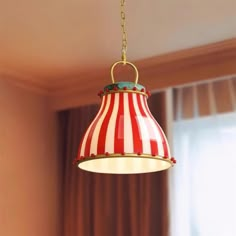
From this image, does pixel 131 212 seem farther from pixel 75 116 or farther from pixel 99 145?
pixel 99 145

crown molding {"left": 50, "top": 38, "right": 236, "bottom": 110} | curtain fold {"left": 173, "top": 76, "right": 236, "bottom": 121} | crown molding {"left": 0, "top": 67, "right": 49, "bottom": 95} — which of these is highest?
crown molding {"left": 0, "top": 67, "right": 49, "bottom": 95}

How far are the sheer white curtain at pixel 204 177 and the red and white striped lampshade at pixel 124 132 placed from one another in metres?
1.28

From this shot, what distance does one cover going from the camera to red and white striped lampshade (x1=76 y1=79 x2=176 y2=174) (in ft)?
5.17

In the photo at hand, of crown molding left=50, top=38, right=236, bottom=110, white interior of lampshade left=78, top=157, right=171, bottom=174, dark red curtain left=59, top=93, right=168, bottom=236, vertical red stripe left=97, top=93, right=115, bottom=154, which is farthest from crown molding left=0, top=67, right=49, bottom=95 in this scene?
vertical red stripe left=97, top=93, right=115, bottom=154

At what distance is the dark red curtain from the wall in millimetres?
113

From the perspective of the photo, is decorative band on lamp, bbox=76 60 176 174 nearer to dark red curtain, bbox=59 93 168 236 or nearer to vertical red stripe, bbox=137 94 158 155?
vertical red stripe, bbox=137 94 158 155

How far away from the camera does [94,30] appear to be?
2.69m

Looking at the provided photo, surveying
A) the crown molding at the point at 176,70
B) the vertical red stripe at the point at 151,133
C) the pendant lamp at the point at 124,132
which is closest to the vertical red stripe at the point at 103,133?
the pendant lamp at the point at 124,132

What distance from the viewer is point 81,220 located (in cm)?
341

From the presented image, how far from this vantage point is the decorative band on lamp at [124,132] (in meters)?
1.58

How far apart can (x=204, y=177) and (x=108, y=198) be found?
0.74 meters

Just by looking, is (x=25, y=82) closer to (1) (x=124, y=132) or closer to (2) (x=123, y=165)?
(2) (x=123, y=165)

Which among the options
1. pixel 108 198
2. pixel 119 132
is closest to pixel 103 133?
pixel 119 132

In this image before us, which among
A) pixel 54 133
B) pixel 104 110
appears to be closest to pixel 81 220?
pixel 54 133
